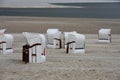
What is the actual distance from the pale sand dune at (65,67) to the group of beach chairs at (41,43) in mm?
277

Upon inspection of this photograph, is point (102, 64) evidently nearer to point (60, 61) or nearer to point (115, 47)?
point (60, 61)

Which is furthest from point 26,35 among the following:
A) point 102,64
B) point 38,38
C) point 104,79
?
point 104,79

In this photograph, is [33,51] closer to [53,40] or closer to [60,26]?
[53,40]

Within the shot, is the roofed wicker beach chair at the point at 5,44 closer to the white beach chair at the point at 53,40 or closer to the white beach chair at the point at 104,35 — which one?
the white beach chair at the point at 53,40

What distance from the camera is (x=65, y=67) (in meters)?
13.2

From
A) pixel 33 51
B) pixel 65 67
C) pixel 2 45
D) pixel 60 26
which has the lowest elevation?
pixel 65 67

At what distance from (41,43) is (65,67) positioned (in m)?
1.46

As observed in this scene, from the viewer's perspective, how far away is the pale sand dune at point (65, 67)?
11789mm

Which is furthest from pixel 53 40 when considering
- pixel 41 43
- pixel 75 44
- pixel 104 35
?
pixel 41 43

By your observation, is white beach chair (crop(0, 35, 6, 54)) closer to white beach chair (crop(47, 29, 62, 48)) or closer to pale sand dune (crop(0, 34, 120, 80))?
pale sand dune (crop(0, 34, 120, 80))

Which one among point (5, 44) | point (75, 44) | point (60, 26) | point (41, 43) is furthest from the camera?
point (60, 26)

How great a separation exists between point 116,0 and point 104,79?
112385 millimetres

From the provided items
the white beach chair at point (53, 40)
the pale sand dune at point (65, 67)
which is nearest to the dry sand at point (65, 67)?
A: the pale sand dune at point (65, 67)

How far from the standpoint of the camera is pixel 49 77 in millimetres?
11641
